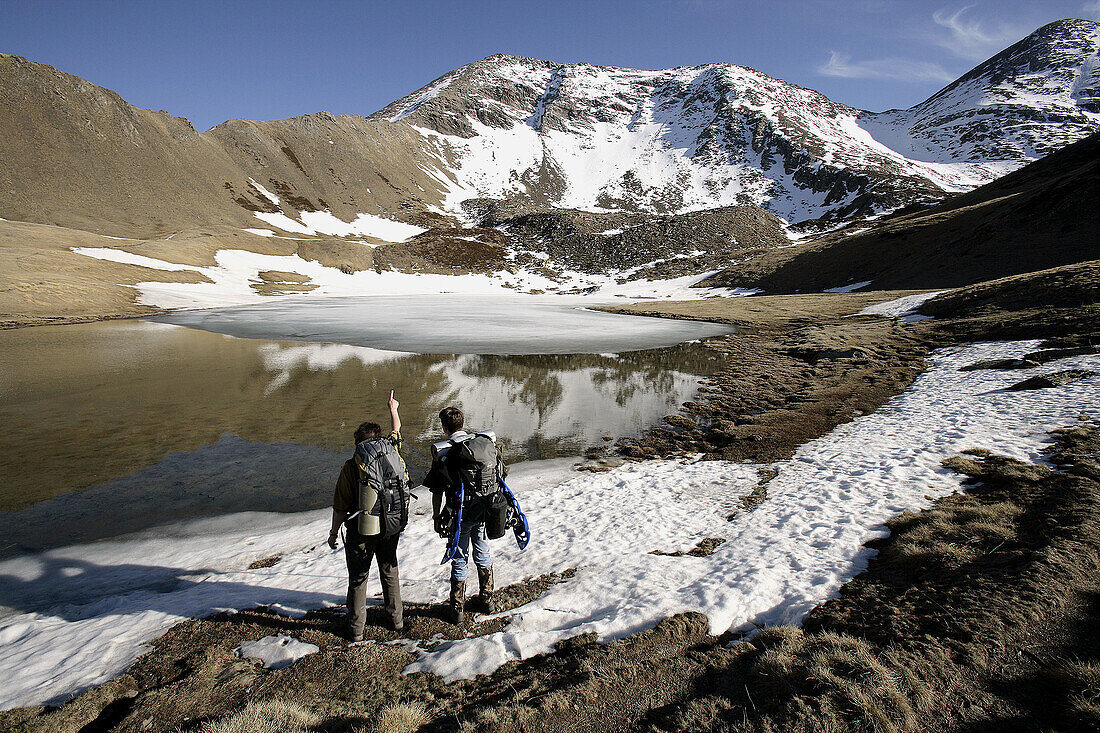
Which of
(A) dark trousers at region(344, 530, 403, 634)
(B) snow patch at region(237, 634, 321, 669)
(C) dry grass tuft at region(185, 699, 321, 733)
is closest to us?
(C) dry grass tuft at region(185, 699, 321, 733)

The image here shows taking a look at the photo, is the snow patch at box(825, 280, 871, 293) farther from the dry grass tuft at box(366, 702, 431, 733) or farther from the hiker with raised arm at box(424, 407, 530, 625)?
the dry grass tuft at box(366, 702, 431, 733)

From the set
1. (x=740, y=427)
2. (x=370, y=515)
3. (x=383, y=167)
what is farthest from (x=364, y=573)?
(x=383, y=167)

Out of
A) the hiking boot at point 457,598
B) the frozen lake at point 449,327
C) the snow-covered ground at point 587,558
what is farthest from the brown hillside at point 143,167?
the hiking boot at point 457,598

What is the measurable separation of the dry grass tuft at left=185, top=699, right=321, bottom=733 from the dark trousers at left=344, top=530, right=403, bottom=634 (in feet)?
4.07

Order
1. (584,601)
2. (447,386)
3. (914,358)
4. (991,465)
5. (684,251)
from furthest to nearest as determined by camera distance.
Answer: (684,251) < (914,358) < (447,386) < (991,465) < (584,601)

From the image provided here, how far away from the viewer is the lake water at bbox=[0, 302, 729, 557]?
9.38 m

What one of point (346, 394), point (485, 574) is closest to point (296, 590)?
point (485, 574)

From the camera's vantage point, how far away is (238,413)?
14.6 m

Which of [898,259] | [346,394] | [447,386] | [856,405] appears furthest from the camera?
[898,259]

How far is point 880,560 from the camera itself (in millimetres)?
5922

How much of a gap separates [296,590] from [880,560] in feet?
26.2

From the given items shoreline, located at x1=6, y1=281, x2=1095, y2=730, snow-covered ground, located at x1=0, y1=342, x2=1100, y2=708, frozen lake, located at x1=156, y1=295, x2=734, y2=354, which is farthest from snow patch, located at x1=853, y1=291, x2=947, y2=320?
snow-covered ground, located at x1=0, y1=342, x2=1100, y2=708

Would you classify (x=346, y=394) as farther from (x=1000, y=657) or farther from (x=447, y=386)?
(x=1000, y=657)

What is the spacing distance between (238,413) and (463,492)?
12876 millimetres
